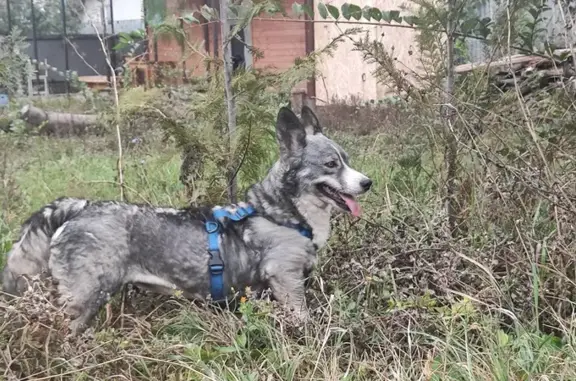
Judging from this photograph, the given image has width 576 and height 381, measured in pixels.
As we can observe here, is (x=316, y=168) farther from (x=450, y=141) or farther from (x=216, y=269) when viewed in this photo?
(x=450, y=141)

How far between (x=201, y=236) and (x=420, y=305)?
3.90 ft

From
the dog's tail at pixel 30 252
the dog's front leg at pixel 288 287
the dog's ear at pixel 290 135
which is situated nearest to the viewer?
the dog's tail at pixel 30 252

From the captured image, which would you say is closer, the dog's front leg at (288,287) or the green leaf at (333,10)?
the dog's front leg at (288,287)

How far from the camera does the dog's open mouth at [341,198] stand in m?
3.77

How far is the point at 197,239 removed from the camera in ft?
A: 12.1

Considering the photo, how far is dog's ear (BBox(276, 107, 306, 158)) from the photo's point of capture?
3873 mm

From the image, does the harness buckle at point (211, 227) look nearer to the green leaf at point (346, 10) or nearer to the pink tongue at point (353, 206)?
the pink tongue at point (353, 206)

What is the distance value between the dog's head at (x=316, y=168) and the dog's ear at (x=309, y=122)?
188 millimetres

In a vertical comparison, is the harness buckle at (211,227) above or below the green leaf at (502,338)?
above

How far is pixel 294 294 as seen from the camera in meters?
3.65

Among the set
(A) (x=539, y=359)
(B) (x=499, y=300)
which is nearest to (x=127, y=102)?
(B) (x=499, y=300)

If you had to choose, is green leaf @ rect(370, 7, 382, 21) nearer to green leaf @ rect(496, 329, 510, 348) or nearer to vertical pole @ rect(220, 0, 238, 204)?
vertical pole @ rect(220, 0, 238, 204)

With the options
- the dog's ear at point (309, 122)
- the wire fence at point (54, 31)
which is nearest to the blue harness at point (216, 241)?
the dog's ear at point (309, 122)

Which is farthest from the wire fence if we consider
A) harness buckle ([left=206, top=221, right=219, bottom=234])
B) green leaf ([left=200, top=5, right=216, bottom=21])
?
harness buckle ([left=206, top=221, right=219, bottom=234])
